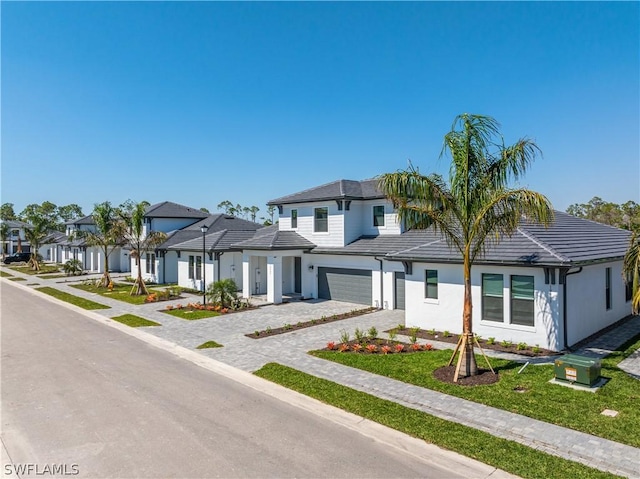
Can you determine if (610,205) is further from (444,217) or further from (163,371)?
(163,371)

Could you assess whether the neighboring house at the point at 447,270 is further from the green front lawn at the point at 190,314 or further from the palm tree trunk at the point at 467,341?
the green front lawn at the point at 190,314

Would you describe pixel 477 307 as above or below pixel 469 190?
below

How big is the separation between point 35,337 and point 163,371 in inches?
296

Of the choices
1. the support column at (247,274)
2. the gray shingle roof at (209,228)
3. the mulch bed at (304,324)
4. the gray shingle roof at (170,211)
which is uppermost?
the gray shingle roof at (170,211)

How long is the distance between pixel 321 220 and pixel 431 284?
32.7 ft

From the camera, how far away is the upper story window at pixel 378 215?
23344mm

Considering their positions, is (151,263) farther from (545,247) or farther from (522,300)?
(545,247)

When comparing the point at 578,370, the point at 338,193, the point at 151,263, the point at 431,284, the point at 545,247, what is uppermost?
the point at 338,193

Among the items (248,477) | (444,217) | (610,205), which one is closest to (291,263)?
(444,217)

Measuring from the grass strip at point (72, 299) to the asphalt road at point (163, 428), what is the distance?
10.3 m

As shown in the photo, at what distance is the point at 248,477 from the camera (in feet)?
20.2

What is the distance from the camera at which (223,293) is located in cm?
2116

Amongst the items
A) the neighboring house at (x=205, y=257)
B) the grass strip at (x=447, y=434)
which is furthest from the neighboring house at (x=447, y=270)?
the grass strip at (x=447, y=434)

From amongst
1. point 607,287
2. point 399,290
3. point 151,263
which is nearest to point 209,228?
point 151,263
